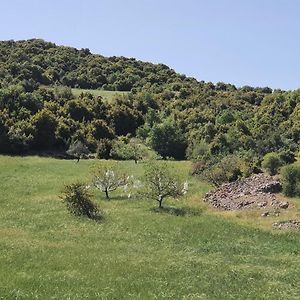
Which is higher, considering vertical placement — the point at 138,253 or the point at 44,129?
the point at 44,129

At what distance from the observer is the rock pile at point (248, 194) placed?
4538cm

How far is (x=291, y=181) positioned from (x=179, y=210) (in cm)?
1232

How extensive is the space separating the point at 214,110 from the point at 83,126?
103 ft

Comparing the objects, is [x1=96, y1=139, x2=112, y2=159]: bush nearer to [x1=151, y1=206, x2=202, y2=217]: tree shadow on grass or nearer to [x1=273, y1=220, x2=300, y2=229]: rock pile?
[x1=151, y1=206, x2=202, y2=217]: tree shadow on grass

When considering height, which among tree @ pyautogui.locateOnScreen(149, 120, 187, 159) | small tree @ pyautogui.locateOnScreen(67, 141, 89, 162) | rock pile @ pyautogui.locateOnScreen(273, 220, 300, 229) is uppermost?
tree @ pyautogui.locateOnScreen(149, 120, 187, 159)

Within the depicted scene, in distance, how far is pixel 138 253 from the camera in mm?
28500

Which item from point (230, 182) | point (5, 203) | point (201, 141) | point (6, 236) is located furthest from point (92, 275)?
point (201, 141)

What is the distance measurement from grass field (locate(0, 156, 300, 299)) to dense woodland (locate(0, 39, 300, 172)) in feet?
87.8

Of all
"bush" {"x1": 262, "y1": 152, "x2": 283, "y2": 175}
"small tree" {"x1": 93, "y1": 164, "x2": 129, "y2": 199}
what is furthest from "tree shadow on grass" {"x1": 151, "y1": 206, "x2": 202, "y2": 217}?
"bush" {"x1": 262, "y1": 152, "x2": 283, "y2": 175}

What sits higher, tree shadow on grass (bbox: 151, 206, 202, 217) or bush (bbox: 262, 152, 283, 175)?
bush (bbox: 262, 152, 283, 175)

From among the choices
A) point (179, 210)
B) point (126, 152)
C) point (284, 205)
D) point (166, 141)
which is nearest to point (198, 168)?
point (126, 152)

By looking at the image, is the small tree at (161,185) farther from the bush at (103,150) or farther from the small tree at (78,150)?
the bush at (103,150)

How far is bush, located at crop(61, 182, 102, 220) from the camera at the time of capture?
3975 cm

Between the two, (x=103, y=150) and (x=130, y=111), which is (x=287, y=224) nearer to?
(x=103, y=150)
